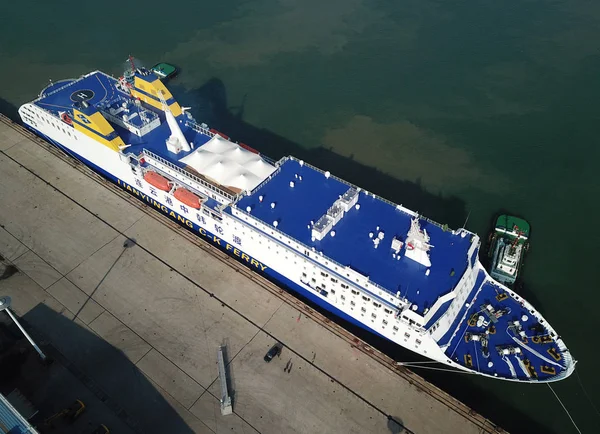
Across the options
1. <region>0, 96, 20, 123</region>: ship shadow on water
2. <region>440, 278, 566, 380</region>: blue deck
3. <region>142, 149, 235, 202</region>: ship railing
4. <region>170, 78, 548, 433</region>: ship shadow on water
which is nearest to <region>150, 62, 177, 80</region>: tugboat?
<region>170, 78, 548, 433</region>: ship shadow on water

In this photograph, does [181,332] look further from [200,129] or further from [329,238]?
[200,129]

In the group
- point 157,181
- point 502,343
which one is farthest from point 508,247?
point 157,181

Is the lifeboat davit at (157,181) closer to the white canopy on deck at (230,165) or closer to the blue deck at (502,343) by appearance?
the white canopy on deck at (230,165)

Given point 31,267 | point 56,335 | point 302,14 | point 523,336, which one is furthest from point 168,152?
point 302,14

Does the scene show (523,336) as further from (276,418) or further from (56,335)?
(56,335)

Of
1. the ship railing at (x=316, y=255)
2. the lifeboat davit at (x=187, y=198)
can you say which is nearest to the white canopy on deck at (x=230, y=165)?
the lifeboat davit at (x=187, y=198)
